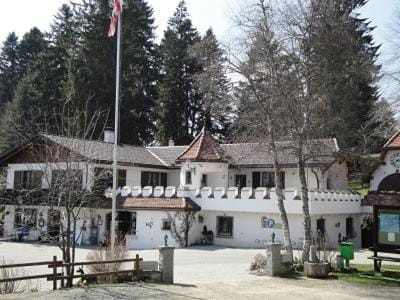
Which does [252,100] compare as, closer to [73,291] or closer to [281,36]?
[281,36]

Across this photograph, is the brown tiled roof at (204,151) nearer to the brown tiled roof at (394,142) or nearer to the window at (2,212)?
the brown tiled roof at (394,142)

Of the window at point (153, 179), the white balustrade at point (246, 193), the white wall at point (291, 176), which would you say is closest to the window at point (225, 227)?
the white balustrade at point (246, 193)

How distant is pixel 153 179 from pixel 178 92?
2060cm

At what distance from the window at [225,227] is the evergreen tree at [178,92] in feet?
80.9

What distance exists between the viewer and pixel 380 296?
15.1m

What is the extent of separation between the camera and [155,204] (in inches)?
1289

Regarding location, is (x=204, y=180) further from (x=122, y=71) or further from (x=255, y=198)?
(x=122, y=71)

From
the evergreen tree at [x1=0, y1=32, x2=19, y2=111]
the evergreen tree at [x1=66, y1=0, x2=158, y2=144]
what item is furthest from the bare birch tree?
the evergreen tree at [x1=0, y1=32, x2=19, y2=111]

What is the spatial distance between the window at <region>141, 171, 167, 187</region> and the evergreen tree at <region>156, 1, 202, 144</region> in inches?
654

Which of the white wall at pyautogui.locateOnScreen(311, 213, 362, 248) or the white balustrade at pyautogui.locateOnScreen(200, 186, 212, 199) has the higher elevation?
the white balustrade at pyautogui.locateOnScreen(200, 186, 212, 199)

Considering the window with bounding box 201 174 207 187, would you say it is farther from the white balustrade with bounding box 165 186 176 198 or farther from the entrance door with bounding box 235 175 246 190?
the white balustrade with bounding box 165 186 176 198

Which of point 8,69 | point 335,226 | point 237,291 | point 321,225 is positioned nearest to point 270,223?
point 321,225

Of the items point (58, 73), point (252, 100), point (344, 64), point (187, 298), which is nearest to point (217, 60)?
point (252, 100)

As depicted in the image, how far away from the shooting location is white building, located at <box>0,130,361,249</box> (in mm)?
31109
